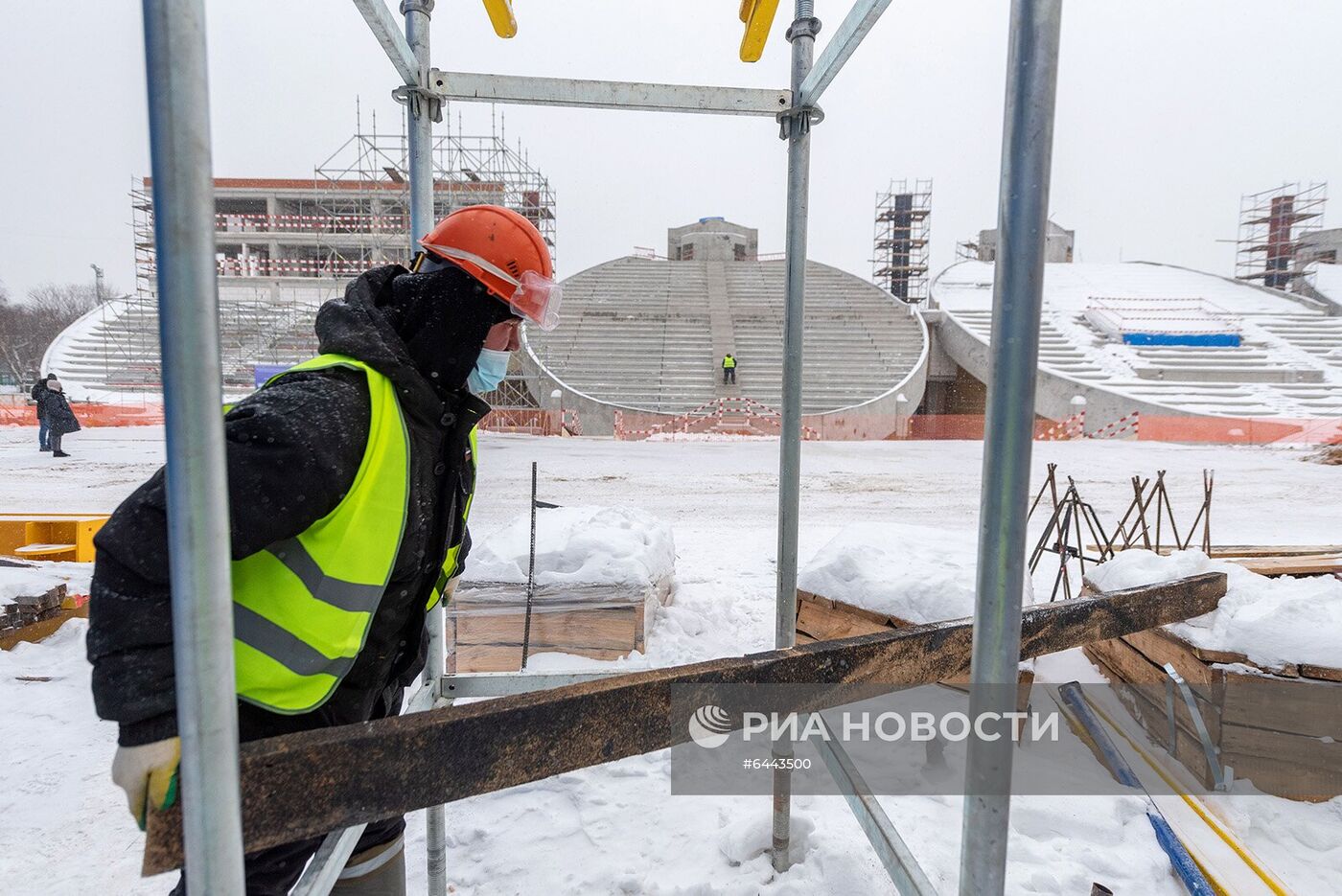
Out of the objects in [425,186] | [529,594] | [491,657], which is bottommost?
[491,657]

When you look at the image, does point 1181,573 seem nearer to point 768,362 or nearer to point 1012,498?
point 1012,498

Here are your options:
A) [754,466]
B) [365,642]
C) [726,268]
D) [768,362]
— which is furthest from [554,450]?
[726,268]

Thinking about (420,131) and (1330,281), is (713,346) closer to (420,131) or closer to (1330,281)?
(420,131)

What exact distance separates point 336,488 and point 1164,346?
30228 mm

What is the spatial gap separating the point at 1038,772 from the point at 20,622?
577cm

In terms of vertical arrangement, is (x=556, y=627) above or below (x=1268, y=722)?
below

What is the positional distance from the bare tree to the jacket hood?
41.6 meters

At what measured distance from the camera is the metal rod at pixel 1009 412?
0.91 meters

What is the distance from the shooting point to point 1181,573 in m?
3.22

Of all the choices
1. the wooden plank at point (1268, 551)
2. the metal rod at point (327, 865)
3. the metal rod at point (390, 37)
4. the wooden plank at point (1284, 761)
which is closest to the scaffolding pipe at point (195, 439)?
the metal rod at point (327, 865)

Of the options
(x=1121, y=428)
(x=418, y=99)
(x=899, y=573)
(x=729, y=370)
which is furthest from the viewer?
(x=729, y=370)

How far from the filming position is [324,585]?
54.2 inches

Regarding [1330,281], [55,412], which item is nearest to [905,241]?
[1330,281]

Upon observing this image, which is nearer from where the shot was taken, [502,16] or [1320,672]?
[502,16]
